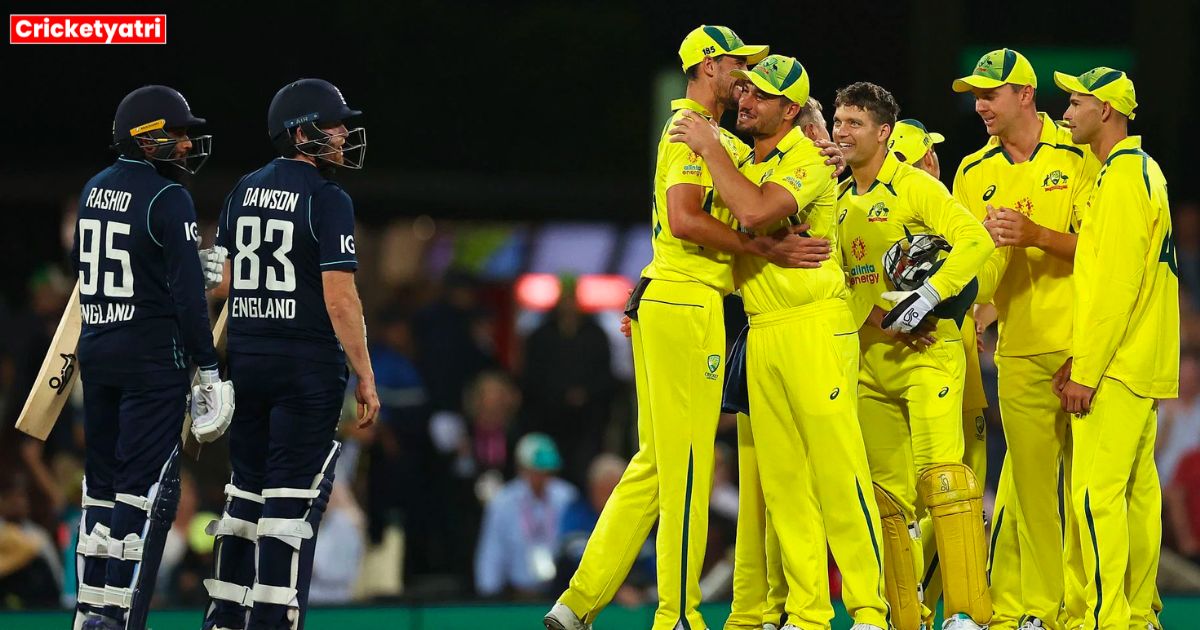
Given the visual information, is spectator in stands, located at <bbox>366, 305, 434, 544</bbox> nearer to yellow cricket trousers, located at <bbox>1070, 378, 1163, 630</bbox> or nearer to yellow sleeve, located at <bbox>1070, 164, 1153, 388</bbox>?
yellow cricket trousers, located at <bbox>1070, 378, 1163, 630</bbox>

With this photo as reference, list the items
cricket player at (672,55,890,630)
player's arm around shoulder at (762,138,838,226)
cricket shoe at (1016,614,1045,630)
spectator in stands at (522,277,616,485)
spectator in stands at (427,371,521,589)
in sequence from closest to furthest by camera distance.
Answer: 1. player's arm around shoulder at (762,138,838,226)
2. cricket player at (672,55,890,630)
3. cricket shoe at (1016,614,1045,630)
4. spectator in stands at (427,371,521,589)
5. spectator in stands at (522,277,616,485)

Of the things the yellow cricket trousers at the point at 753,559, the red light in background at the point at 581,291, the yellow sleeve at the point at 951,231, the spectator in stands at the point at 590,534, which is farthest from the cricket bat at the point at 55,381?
the red light in background at the point at 581,291

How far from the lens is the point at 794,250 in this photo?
18.1ft

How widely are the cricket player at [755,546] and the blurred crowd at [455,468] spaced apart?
3411mm

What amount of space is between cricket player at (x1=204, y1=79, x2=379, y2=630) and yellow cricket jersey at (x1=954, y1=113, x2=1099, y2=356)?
2501 mm

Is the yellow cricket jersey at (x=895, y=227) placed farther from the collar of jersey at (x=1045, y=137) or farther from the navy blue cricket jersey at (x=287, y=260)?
the navy blue cricket jersey at (x=287, y=260)

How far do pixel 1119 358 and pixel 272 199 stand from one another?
10.3 feet

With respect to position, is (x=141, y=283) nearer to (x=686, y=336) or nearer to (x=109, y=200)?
(x=109, y=200)

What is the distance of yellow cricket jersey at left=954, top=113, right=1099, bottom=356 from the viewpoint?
20.0 ft

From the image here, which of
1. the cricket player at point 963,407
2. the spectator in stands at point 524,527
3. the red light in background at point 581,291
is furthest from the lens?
the red light in background at point 581,291

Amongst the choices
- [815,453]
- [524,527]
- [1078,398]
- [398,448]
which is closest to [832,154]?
[815,453]

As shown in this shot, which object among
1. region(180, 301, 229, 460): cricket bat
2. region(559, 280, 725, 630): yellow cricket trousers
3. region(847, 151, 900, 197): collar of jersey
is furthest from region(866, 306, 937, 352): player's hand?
region(180, 301, 229, 460): cricket bat

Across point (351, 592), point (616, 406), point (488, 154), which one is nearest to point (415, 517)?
point (351, 592)

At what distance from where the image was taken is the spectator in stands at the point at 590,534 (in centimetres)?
970
